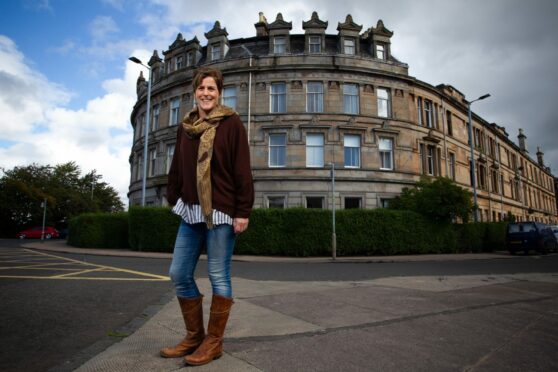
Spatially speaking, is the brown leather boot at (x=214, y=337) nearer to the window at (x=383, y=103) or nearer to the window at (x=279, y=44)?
the window at (x=383, y=103)

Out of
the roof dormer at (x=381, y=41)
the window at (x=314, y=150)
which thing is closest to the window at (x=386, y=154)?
the window at (x=314, y=150)

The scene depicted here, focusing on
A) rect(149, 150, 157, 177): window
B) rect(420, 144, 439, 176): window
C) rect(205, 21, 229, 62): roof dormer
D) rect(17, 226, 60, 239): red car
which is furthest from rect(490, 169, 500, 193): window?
rect(17, 226, 60, 239): red car

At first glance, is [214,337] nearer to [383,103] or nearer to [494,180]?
[383,103]

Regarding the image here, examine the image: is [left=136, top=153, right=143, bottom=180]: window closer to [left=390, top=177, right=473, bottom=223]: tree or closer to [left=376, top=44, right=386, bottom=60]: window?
[left=376, top=44, right=386, bottom=60]: window

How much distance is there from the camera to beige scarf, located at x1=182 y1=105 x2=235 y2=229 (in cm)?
254

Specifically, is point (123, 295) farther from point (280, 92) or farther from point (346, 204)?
point (280, 92)

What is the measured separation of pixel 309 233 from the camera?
1636 centimetres

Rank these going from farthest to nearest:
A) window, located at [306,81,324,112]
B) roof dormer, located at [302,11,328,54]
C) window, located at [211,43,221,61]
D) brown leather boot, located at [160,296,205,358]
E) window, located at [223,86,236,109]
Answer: window, located at [211,43,221,61] < roof dormer, located at [302,11,328,54] < window, located at [223,86,236,109] < window, located at [306,81,324,112] < brown leather boot, located at [160,296,205,358]

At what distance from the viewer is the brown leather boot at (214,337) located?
2301 millimetres

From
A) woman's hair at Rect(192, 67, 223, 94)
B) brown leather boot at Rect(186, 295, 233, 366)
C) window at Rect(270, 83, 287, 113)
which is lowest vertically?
brown leather boot at Rect(186, 295, 233, 366)

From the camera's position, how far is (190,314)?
2588 mm

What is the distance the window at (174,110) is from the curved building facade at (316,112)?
0.08 m

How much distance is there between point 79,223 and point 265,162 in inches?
489

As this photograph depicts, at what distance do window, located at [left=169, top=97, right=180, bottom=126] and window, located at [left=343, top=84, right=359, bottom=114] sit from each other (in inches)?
503
